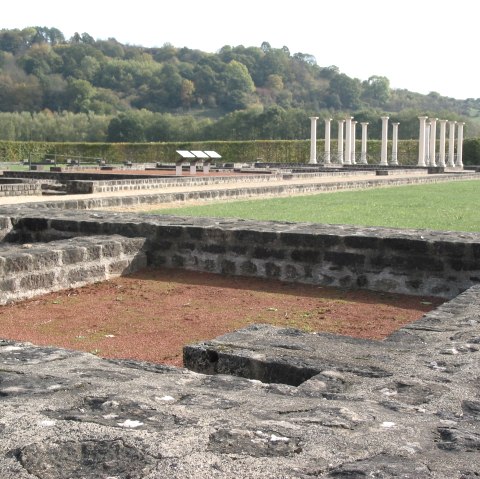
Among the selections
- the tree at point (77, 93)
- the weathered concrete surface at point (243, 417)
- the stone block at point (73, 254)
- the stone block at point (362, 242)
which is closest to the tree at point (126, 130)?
the tree at point (77, 93)

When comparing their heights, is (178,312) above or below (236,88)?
below

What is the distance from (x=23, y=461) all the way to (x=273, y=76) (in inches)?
5473

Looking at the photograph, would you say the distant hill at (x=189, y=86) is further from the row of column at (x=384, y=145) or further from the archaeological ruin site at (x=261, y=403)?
the archaeological ruin site at (x=261, y=403)

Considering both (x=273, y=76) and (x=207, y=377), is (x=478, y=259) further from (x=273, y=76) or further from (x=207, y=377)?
(x=273, y=76)

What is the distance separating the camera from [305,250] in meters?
8.27

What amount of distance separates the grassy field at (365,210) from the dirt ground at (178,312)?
4669 mm

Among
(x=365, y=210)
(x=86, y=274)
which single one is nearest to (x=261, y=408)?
(x=86, y=274)

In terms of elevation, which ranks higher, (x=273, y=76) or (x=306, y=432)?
(x=273, y=76)

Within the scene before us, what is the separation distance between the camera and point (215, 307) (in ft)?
23.1

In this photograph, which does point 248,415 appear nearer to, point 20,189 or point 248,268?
point 248,268

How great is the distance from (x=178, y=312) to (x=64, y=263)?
1.62m

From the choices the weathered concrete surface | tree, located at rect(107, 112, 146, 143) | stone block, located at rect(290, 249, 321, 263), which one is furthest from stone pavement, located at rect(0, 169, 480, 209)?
tree, located at rect(107, 112, 146, 143)

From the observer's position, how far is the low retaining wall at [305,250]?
7.59 m

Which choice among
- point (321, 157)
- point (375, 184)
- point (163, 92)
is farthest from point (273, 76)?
point (375, 184)
